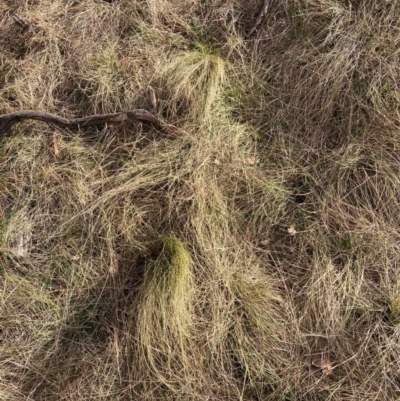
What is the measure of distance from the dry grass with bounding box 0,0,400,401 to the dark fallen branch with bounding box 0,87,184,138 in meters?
0.06

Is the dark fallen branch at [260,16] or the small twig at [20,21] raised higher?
the small twig at [20,21]

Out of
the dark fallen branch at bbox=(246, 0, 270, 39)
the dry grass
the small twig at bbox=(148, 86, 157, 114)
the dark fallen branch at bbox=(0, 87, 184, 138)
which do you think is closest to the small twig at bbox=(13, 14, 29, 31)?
the dry grass

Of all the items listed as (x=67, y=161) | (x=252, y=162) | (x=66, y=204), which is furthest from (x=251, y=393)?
(x=67, y=161)

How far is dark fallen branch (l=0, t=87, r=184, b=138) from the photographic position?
275cm

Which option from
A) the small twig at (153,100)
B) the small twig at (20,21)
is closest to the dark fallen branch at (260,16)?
Result: the small twig at (153,100)

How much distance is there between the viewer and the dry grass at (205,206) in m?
2.34

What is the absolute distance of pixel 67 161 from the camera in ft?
9.14

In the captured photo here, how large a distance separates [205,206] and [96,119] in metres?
0.88

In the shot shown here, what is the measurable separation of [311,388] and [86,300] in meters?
1.26

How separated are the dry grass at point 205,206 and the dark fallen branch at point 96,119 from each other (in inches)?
2.3

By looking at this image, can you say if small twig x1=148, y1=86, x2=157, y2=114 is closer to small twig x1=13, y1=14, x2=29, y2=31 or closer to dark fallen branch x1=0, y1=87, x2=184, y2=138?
dark fallen branch x1=0, y1=87, x2=184, y2=138

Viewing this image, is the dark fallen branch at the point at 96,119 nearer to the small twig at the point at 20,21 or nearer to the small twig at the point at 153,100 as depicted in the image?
the small twig at the point at 153,100

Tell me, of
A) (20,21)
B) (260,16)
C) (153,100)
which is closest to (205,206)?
(153,100)

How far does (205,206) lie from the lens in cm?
260
